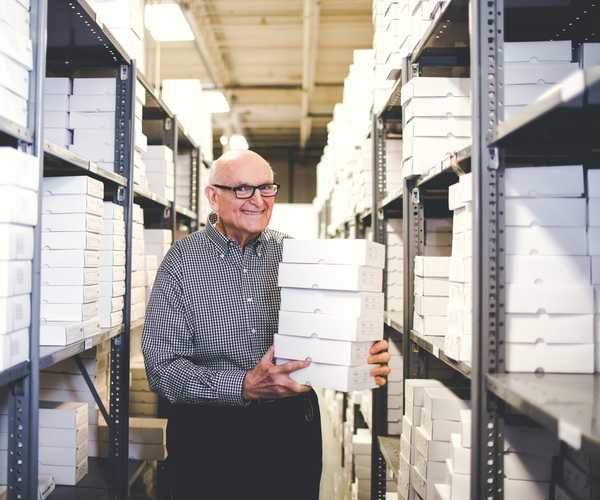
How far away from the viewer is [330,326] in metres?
1.99

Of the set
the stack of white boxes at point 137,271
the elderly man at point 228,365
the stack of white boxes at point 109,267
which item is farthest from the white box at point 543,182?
the stack of white boxes at point 137,271

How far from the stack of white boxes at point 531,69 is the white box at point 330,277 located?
69 centimetres

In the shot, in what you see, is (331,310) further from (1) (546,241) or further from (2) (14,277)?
(2) (14,277)

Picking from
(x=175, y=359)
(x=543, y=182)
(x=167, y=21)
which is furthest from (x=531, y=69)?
(x=167, y=21)

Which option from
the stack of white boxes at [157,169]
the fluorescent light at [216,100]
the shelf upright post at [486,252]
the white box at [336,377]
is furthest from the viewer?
the fluorescent light at [216,100]

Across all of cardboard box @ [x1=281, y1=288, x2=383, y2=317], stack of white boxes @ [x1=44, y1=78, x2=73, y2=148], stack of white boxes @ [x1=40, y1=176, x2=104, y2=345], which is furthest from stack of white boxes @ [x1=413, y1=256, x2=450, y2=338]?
stack of white boxes @ [x1=44, y1=78, x2=73, y2=148]

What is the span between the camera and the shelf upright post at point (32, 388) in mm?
1734

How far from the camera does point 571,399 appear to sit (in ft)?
4.35

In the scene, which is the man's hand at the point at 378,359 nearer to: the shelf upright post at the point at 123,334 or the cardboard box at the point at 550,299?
the cardboard box at the point at 550,299

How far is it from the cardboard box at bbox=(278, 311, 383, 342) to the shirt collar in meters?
0.54

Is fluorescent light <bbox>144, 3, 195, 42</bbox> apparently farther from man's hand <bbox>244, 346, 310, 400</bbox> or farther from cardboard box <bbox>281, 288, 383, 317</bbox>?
man's hand <bbox>244, 346, 310, 400</bbox>

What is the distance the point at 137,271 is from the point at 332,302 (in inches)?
Answer: 64.4

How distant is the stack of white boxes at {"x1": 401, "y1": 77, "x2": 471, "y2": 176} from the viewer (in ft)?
7.79

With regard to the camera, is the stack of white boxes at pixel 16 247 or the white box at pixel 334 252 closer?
the stack of white boxes at pixel 16 247
